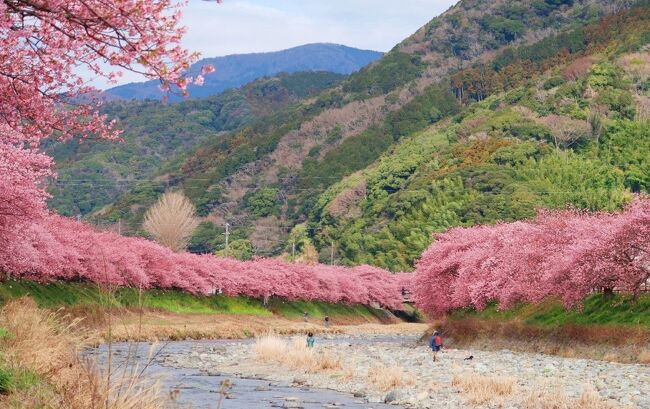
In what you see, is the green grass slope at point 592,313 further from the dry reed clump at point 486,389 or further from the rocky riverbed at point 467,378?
the dry reed clump at point 486,389

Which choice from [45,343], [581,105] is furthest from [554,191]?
[45,343]

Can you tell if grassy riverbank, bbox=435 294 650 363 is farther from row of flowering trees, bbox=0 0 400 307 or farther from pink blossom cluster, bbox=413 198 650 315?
row of flowering trees, bbox=0 0 400 307

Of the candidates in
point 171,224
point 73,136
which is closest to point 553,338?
point 73,136

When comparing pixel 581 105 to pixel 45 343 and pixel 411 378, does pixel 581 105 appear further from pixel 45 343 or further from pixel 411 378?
pixel 45 343

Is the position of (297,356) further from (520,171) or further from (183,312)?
(520,171)

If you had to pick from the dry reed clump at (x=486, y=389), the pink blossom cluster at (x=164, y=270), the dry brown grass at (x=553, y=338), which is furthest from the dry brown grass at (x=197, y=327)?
the dry reed clump at (x=486, y=389)

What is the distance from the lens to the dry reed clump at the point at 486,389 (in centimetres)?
2925

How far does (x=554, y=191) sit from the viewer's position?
14375cm

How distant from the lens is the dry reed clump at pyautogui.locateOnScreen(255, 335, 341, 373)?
133ft

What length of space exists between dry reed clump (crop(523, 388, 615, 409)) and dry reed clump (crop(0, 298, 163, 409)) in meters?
12.0

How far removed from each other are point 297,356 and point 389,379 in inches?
377

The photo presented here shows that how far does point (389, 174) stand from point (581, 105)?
41268mm

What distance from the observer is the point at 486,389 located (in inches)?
1184

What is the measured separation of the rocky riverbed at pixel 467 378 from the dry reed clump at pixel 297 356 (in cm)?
43
